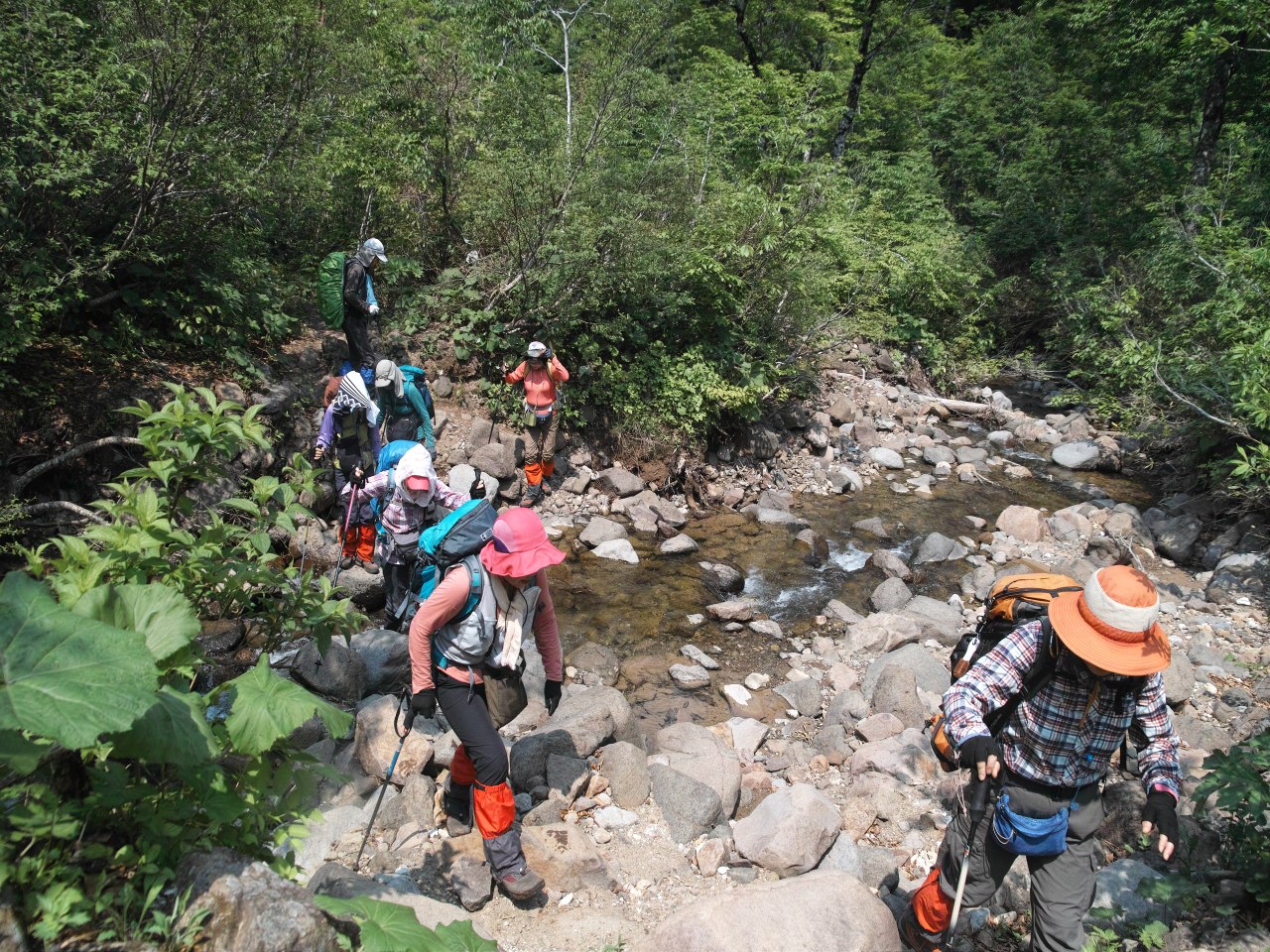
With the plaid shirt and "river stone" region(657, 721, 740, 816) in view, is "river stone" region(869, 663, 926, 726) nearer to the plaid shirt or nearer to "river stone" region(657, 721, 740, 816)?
"river stone" region(657, 721, 740, 816)

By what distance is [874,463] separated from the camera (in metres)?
13.1

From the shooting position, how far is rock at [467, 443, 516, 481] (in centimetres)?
966

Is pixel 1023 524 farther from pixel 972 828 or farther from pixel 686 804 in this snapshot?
pixel 972 828

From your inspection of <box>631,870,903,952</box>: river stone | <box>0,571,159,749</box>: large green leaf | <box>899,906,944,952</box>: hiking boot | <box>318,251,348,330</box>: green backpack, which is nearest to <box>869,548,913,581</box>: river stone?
<box>899,906,944,952</box>: hiking boot

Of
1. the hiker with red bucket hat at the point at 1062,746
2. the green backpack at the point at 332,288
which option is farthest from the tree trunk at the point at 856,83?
the hiker with red bucket hat at the point at 1062,746

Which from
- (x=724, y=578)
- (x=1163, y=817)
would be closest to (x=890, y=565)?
(x=724, y=578)

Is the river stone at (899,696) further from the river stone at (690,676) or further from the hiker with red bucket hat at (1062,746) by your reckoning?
the hiker with red bucket hat at (1062,746)

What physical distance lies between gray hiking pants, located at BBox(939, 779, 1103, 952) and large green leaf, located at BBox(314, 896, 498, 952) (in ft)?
7.79

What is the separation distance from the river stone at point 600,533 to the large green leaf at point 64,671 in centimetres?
785

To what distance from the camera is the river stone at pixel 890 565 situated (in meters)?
9.28

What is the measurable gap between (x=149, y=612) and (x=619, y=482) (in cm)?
869

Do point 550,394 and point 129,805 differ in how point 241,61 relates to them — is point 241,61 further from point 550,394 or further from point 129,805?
point 129,805

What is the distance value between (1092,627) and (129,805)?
330cm

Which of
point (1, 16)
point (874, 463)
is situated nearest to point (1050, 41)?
point (874, 463)
